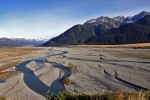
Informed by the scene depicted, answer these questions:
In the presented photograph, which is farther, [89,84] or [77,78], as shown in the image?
[77,78]

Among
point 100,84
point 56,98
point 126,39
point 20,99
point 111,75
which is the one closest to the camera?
point 56,98

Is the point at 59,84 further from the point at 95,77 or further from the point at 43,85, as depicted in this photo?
the point at 95,77

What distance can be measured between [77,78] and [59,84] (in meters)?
3.86

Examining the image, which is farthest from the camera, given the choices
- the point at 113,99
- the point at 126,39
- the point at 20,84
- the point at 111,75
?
the point at 126,39

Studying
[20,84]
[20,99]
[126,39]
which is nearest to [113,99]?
[20,99]

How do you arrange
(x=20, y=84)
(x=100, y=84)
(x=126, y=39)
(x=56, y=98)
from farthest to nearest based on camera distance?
(x=126, y=39) < (x=20, y=84) < (x=100, y=84) < (x=56, y=98)

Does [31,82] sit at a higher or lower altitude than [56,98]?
lower

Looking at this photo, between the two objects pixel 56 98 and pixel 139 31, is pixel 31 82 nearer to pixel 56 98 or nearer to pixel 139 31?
pixel 56 98

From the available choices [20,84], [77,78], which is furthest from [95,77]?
[20,84]

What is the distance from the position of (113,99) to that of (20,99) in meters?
17.7

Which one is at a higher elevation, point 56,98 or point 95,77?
point 56,98

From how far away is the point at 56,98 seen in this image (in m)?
9.01

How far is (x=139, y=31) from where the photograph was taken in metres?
197

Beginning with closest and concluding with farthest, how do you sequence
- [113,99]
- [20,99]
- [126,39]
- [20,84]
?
[113,99] < [20,99] < [20,84] < [126,39]
